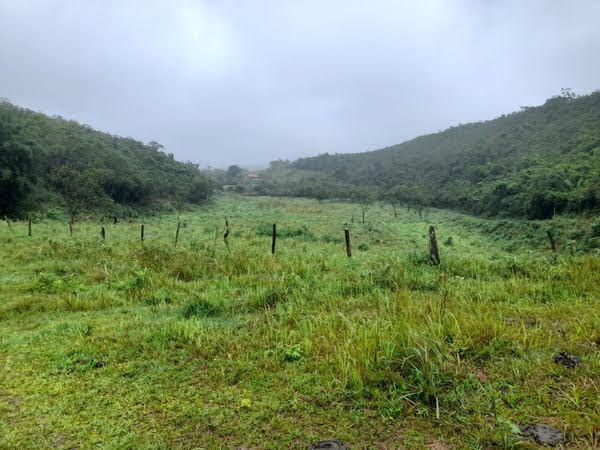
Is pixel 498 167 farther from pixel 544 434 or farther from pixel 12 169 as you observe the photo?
pixel 544 434

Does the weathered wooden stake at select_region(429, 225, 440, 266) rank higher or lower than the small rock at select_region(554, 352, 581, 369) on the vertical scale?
higher

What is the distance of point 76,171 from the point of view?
4128 cm

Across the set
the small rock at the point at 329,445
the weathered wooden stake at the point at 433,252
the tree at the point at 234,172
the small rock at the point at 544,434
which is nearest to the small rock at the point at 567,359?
the small rock at the point at 544,434

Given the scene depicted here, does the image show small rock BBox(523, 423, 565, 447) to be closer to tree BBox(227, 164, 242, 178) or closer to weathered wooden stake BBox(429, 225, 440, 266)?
weathered wooden stake BBox(429, 225, 440, 266)

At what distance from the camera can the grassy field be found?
137 inches

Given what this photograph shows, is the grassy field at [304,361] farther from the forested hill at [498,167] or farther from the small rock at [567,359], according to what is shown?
the forested hill at [498,167]

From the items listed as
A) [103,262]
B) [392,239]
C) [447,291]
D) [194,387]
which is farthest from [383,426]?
[392,239]

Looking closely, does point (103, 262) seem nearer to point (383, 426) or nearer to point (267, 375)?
point (267, 375)

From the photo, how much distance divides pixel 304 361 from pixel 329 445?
59.9 inches

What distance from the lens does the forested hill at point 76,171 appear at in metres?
34.3

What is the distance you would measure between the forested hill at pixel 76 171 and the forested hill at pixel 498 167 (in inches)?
1043

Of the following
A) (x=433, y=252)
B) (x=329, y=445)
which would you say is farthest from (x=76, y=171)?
(x=329, y=445)

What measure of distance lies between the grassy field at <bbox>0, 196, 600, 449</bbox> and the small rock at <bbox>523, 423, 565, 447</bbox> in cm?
9

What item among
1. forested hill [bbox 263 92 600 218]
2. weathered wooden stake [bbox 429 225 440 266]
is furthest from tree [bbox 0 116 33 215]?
forested hill [bbox 263 92 600 218]
